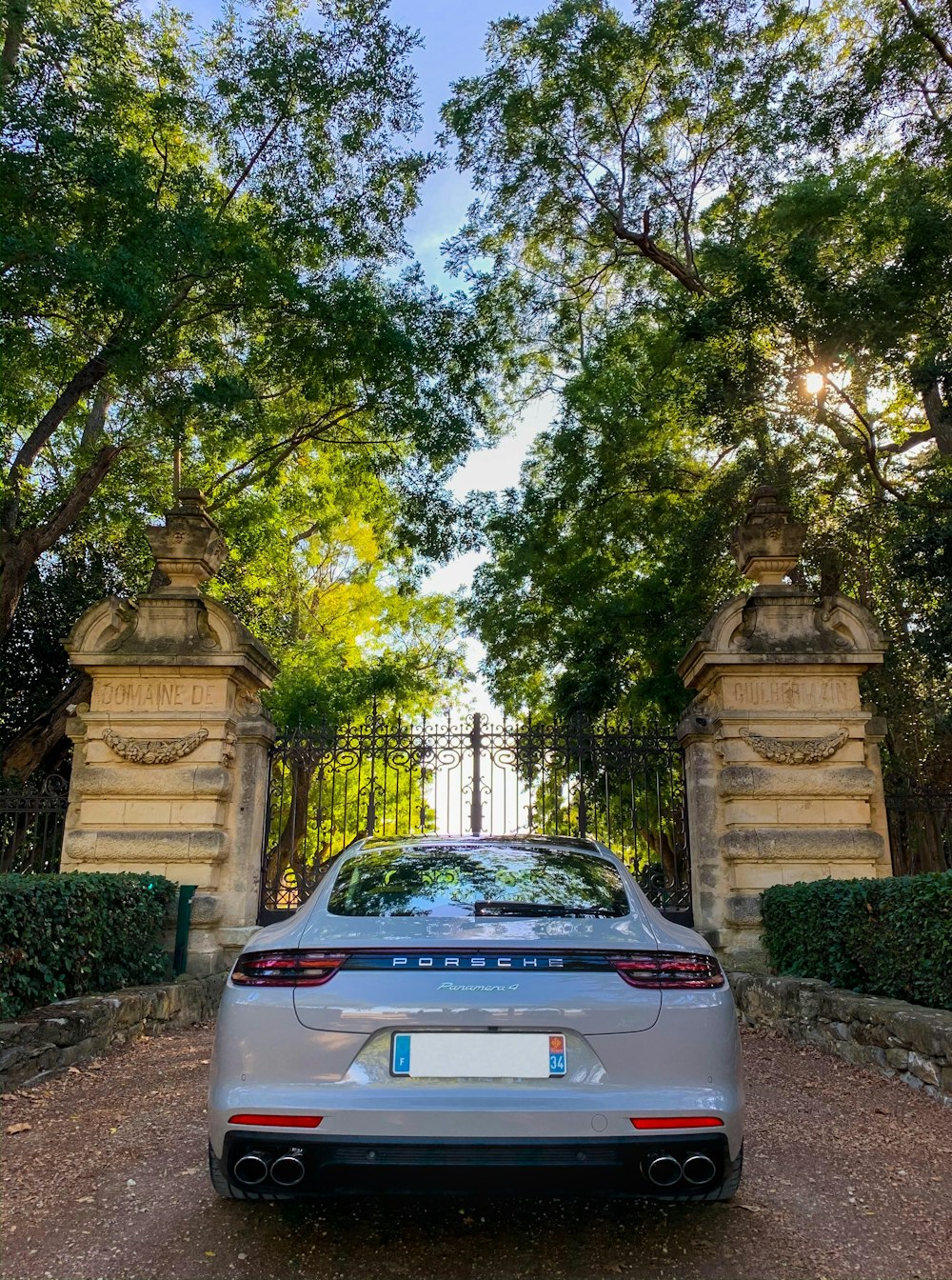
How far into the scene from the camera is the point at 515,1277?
286 centimetres

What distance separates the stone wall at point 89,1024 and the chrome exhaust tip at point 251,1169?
2.83 m

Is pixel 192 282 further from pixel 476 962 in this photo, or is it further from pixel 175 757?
pixel 476 962

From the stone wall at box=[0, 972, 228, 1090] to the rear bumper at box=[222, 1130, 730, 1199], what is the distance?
10.0 feet

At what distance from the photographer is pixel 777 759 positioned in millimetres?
8805

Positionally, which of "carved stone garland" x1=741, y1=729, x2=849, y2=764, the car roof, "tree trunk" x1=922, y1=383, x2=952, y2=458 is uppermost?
"tree trunk" x1=922, y1=383, x2=952, y2=458

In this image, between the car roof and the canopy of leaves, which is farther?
the canopy of leaves

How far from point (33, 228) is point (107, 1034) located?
23.6ft

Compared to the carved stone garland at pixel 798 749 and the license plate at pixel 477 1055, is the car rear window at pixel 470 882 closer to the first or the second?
the license plate at pixel 477 1055

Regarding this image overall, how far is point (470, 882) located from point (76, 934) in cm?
398

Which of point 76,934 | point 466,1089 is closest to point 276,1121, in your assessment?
point 466,1089

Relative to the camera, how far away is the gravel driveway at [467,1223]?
9.68 ft

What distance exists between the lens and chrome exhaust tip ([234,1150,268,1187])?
2.65m

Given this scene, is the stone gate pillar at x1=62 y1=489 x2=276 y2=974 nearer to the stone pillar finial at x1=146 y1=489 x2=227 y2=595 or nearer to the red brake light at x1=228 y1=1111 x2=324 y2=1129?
the stone pillar finial at x1=146 y1=489 x2=227 y2=595

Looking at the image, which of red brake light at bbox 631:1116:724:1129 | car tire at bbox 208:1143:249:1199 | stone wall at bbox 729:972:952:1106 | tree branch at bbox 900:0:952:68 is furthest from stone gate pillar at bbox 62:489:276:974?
tree branch at bbox 900:0:952:68
